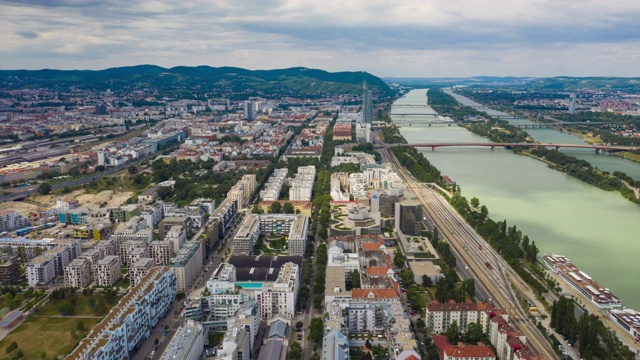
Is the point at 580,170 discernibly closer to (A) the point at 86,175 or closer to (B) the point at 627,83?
(A) the point at 86,175

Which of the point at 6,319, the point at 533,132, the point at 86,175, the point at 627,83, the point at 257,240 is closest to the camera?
the point at 6,319

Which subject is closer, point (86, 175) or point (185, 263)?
point (185, 263)

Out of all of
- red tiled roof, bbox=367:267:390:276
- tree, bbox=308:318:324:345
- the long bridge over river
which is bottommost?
tree, bbox=308:318:324:345

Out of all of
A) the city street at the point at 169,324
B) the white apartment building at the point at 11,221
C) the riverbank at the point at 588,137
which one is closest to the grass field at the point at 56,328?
the city street at the point at 169,324

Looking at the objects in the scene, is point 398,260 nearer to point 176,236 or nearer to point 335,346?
point 335,346

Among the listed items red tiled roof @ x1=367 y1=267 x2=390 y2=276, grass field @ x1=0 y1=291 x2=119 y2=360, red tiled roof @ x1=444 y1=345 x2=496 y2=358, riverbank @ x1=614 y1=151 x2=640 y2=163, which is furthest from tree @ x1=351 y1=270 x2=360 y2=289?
riverbank @ x1=614 y1=151 x2=640 y2=163

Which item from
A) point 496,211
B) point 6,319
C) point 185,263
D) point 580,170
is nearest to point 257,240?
point 185,263

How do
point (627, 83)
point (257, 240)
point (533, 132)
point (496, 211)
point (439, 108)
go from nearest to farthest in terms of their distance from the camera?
point (257, 240) → point (496, 211) → point (533, 132) → point (439, 108) → point (627, 83)

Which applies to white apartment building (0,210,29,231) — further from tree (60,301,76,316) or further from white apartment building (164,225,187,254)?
tree (60,301,76,316)
